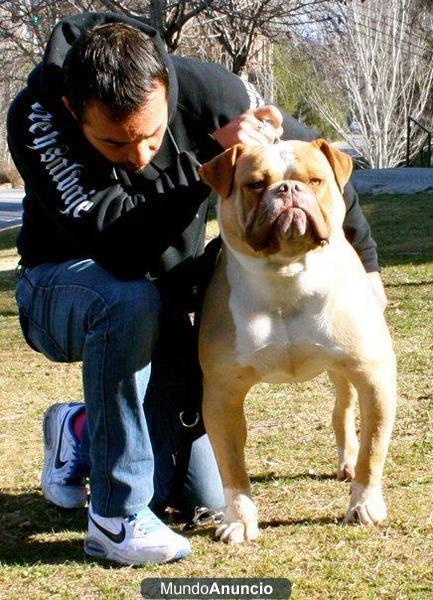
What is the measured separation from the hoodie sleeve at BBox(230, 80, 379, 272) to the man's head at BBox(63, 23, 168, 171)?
63 cm

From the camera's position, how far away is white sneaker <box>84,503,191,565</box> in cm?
292

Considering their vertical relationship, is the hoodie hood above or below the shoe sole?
above

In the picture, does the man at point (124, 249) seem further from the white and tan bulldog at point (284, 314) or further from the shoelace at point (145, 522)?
the white and tan bulldog at point (284, 314)

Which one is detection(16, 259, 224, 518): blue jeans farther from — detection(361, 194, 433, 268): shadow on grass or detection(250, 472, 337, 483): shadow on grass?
detection(361, 194, 433, 268): shadow on grass

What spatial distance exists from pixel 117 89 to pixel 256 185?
518 millimetres

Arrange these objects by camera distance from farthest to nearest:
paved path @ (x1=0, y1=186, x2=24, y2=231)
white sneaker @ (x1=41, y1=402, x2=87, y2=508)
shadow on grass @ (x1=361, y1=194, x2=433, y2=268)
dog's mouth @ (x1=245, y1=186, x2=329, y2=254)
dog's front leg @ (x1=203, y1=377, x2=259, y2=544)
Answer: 1. paved path @ (x1=0, y1=186, x2=24, y2=231)
2. shadow on grass @ (x1=361, y1=194, x2=433, y2=268)
3. white sneaker @ (x1=41, y1=402, x2=87, y2=508)
4. dog's front leg @ (x1=203, y1=377, x2=259, y2=544)
5. dog's mouth @ (x1=245, y1=186, x2=329, y2=254)

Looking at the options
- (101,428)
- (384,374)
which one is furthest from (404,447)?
(101,428)

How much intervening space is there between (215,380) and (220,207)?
57cm

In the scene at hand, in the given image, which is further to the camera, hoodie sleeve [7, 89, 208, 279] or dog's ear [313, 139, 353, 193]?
dog's ear [313, 139, 353, 193]

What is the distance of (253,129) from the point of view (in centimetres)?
329

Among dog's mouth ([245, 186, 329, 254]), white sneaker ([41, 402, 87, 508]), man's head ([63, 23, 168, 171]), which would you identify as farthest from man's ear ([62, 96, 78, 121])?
white sneaker ([41, 402, 87, 508])

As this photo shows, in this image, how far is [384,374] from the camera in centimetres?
305

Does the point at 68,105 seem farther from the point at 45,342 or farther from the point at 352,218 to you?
the point at 352,218

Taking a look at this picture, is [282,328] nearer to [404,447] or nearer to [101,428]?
[101,428]
